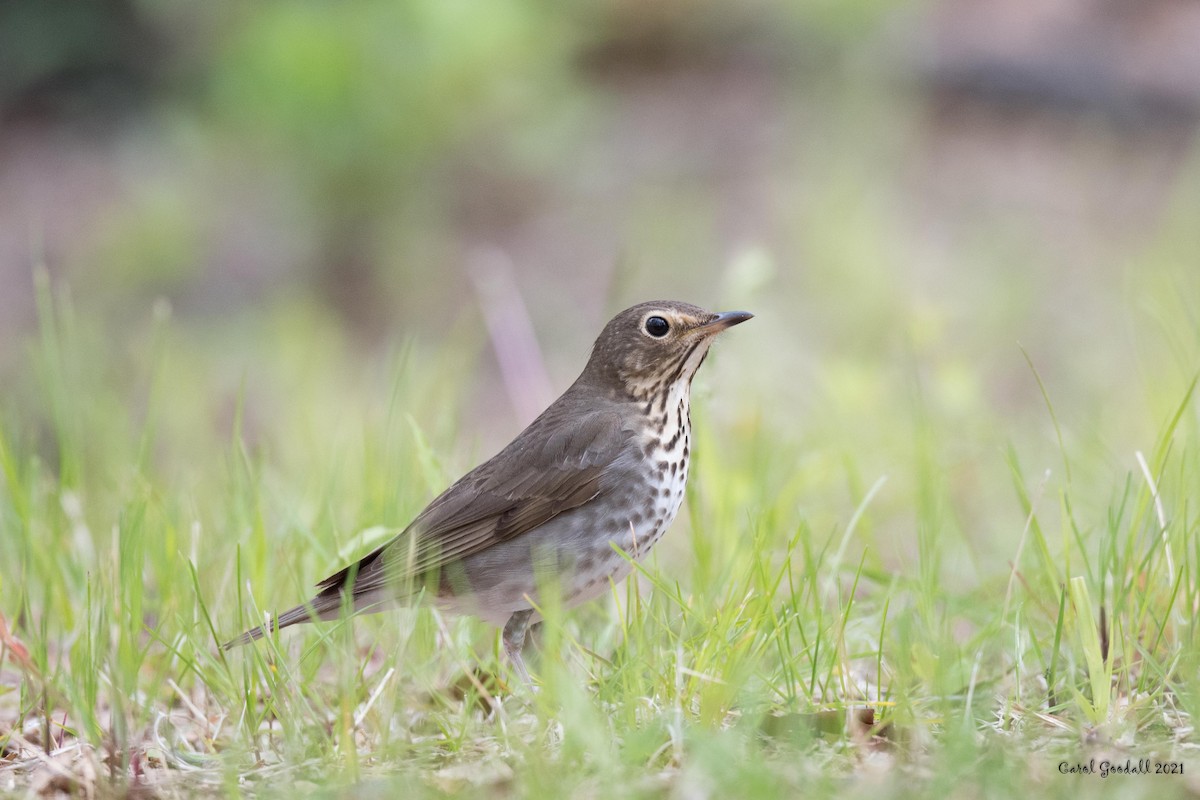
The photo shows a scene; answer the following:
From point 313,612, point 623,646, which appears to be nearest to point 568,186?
point 313,612

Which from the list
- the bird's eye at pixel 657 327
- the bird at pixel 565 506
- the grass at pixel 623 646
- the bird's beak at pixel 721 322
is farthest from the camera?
the bird's eye at pixel 657 327

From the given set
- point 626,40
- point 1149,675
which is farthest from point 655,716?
point 626,40

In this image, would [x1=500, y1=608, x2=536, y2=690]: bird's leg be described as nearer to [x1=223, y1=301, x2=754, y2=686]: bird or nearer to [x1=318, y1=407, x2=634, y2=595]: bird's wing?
[x1=223, y1=301, x2=754, y2=686]: bird

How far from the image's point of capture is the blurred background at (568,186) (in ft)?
23.8

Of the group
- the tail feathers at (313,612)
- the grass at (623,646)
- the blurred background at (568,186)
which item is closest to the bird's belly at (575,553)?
the grass at (623,646)

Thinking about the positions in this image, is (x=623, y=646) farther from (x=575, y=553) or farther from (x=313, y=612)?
(x=313, y=612)

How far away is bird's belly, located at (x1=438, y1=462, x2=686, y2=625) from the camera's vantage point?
3.49 m

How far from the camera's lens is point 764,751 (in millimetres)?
2756

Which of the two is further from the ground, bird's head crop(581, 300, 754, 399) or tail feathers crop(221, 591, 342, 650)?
bird's head crop(581, 300, 754, 399)

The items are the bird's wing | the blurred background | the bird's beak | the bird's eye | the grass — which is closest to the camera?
the grass

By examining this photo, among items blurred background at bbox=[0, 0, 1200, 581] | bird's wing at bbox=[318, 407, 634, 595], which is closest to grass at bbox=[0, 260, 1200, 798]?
bird's wing at bbox=[318, 407, 634, 595]

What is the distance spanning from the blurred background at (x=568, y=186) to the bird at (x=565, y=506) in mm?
2089

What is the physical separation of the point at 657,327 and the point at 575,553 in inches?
28.4

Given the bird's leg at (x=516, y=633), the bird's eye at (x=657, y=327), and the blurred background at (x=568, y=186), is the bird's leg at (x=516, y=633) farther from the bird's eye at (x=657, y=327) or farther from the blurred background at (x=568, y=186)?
the blurred background at (x=568, y=186)
